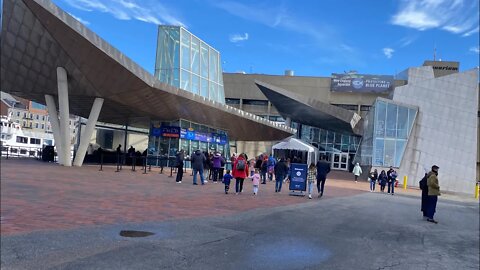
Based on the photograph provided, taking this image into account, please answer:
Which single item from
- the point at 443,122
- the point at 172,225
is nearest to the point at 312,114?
the point at 443,122

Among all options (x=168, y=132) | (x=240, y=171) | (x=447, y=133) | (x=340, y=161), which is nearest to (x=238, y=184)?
(x=240, y=171)

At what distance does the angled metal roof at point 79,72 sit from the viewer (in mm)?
18844

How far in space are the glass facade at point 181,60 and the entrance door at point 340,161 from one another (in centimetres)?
2946

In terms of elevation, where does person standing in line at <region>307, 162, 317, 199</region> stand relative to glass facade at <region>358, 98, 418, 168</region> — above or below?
below

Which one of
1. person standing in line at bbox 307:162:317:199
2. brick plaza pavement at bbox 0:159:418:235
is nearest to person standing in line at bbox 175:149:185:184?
brick plaza pavement at bbox 0:159:418:235

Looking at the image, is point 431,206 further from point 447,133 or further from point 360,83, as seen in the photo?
point 360,83

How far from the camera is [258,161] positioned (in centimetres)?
2730

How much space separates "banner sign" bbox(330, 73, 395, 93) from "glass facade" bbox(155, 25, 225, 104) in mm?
43666

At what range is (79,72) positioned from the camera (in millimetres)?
23469

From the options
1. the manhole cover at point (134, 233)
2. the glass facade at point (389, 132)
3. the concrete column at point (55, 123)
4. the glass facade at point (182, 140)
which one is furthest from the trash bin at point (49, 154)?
the glass facade at point (389, 132)

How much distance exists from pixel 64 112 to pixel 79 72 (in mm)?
3160

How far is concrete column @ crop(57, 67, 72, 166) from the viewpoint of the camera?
24094mm

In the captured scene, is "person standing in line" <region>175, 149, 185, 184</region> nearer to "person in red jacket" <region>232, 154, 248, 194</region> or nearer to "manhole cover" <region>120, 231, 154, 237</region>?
"person in red jacket" <region>232, 154, 248, 194</region>

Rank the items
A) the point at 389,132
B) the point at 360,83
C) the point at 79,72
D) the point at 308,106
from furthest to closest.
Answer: the point at 360,83 → the point at 308,106 → the point at 389,132 → the point at 79,72
